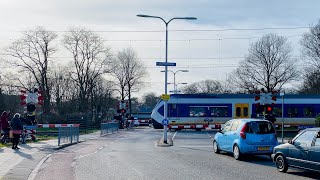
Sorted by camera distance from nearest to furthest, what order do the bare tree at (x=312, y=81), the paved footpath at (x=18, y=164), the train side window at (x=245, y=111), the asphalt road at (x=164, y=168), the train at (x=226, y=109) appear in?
the paved footpath at (x=18, y=164), the asphalt road at (x=164, y=168), the train at (x=226, y=109), the train side window at (x=245, y=111), the bare tree at (x=312, y=81)

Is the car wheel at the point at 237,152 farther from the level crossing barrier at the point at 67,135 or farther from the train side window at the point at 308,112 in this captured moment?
the train side window at the point at 308,112

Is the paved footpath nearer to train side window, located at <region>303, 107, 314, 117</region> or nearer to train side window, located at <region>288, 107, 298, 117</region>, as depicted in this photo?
train side window, located at <region>288, 107, 298, 117</region>

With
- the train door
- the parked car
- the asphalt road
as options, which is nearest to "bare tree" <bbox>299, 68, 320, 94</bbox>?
the train door

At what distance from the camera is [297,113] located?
4812 cm

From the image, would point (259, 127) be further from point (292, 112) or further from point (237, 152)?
point (292, 112)

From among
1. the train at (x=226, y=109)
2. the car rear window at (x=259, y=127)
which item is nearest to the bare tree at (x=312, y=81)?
the train at (x=226, y=109)

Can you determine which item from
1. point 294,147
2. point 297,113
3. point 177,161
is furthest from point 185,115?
point 294,147

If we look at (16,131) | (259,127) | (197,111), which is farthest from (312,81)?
(16,131)

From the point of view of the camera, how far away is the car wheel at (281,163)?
14.4 metres

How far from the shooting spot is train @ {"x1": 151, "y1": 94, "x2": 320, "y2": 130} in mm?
47969

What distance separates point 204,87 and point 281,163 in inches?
3914

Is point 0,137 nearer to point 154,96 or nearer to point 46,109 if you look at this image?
point 46,109

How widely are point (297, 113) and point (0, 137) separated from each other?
3130 cm

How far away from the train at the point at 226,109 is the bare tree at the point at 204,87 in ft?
188
